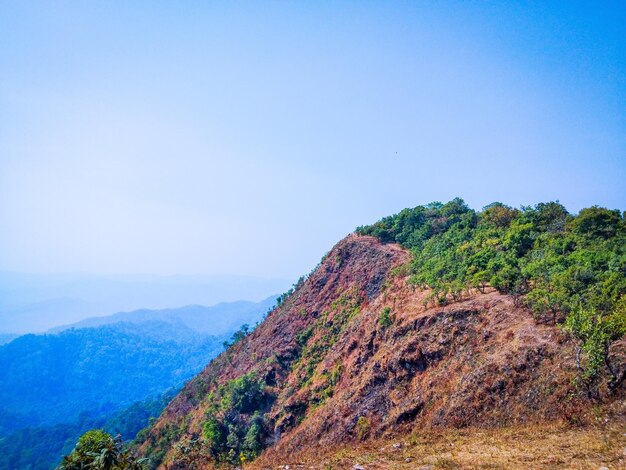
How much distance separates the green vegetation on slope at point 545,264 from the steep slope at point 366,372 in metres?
1.38

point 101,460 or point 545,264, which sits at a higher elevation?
point 545,264

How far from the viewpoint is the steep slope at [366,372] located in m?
22.6

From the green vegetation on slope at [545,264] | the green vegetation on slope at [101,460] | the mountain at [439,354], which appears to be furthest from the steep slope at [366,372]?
the green vegetation on slope at [101,460]

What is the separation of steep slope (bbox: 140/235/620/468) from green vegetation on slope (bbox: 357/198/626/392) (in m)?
1.38

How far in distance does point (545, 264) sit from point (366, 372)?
16802 millimetres

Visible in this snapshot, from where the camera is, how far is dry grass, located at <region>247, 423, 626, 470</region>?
51.3ft

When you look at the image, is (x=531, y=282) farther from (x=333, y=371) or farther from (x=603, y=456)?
(x=333, y=371)

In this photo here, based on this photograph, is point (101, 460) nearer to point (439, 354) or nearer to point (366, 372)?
point (366, 372)

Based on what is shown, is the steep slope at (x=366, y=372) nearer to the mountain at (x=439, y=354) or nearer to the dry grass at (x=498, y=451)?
the mountain at (x=439, y=354)

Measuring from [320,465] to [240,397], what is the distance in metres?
23.7

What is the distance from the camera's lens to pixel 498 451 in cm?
1784

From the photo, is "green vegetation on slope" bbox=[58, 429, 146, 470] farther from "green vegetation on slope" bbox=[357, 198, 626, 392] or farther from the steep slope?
"green vegetation on slope" bbox=[357, 198, 626, 392]

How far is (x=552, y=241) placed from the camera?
107 ft

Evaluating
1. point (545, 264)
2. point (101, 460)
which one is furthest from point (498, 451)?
point (101, 460)
